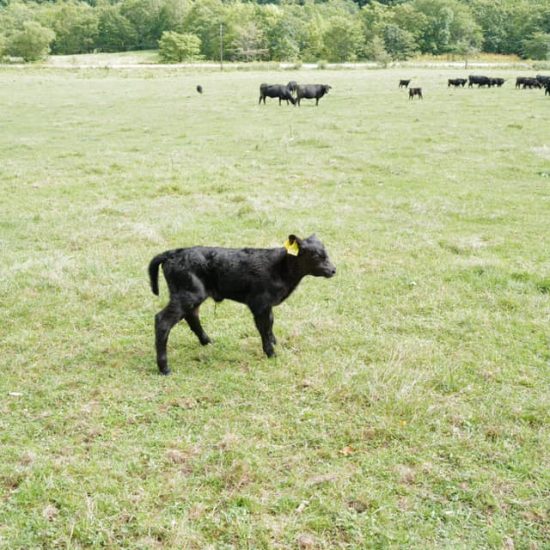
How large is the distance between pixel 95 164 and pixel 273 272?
1273 cm

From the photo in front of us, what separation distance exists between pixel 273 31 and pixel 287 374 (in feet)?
430

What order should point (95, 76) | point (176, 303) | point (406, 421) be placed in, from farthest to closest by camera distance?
point (95, 76), point (176, 303), point (406, 421)

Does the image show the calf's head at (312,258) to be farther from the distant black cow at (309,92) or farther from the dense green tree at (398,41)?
the dense green tree at (398,41)

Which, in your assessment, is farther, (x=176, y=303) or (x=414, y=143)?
(x=414, y=143)

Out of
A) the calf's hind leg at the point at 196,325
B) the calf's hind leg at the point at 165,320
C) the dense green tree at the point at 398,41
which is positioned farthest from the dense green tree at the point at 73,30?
the calf's hind leg at the point at 165,320

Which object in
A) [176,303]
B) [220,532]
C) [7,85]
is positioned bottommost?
[220,532]

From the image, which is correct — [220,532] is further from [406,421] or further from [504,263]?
[504,263]

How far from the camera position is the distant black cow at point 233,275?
19.3 feet

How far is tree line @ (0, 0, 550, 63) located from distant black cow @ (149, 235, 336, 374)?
110 metres

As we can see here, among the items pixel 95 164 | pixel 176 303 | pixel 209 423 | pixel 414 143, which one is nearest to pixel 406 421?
pixel 209 423

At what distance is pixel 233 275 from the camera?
6.00 m

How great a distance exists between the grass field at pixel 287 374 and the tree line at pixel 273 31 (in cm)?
10417

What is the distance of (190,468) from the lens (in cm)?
461

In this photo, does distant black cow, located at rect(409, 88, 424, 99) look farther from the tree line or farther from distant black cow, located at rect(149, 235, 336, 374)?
the tree line
